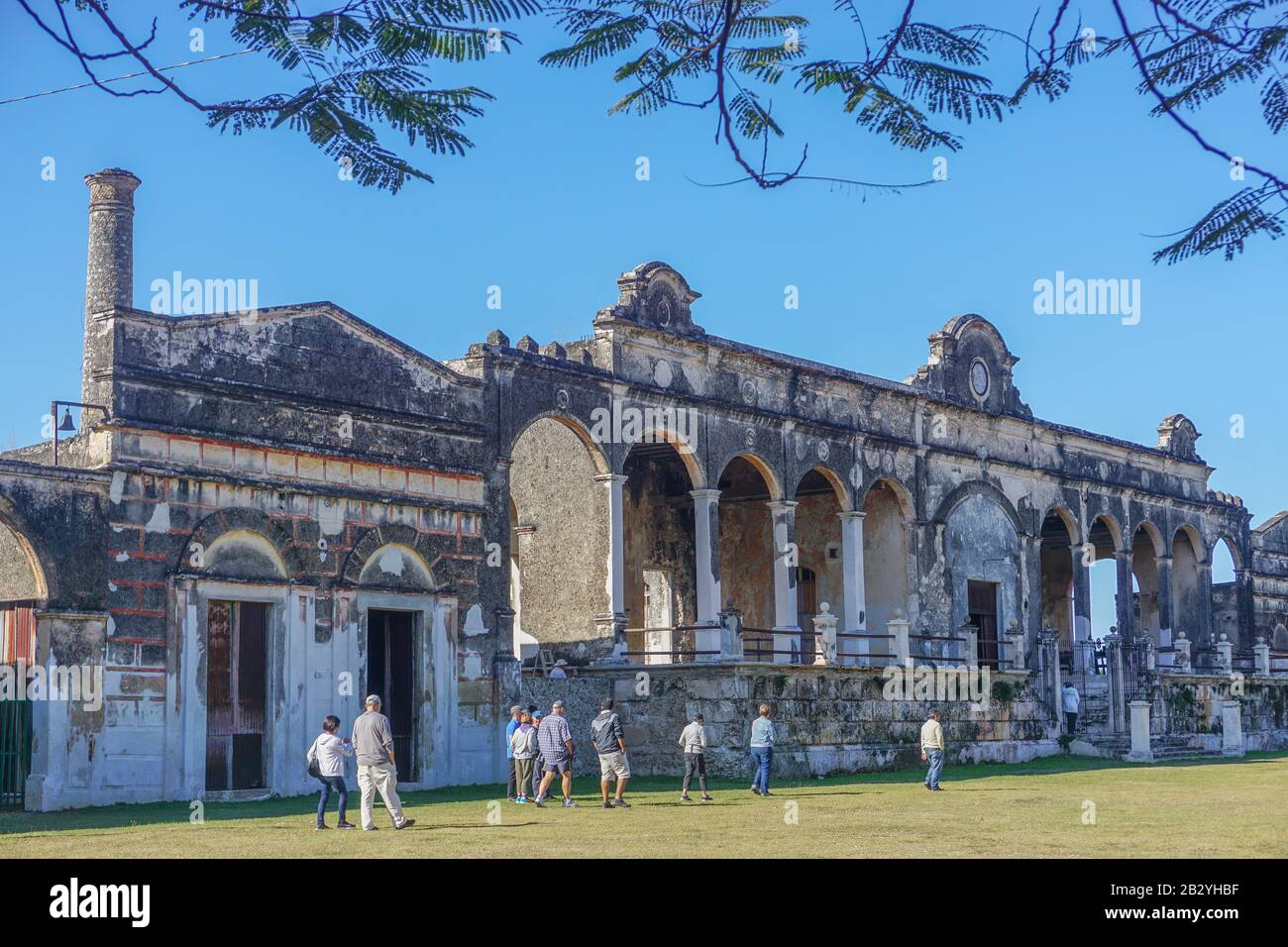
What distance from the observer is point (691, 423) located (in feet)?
95.5

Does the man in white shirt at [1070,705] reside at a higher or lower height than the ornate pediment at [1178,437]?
lower

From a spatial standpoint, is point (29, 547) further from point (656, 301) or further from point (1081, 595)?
point (1081, 595)

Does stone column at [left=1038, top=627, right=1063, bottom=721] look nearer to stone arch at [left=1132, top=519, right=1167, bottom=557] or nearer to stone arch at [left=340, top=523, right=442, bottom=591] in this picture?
stone arch at [left=1132, top=519, right=1167, bottom=557]

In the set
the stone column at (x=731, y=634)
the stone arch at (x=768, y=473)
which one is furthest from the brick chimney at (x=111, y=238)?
the stone arch at (x=768, y=473)

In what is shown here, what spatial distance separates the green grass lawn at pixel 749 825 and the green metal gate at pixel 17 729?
18.7 inches

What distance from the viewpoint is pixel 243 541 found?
2223 centimetres

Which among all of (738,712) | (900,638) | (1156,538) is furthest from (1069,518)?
(738,712)

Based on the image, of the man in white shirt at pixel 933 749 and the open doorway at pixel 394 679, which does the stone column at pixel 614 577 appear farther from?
the man in white shirt at pixel 933 749

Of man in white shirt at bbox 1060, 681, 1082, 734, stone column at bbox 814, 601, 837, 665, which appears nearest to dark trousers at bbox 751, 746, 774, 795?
stone column at bbox 814, 601, 837, 665

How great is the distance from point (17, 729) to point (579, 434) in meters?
10.9

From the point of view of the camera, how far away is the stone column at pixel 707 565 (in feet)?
93.5

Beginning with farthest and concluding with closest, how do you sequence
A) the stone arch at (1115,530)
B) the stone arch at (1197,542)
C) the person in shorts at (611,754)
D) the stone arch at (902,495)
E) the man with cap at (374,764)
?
the stone arch at (1197,542), the stone arch at (1115,530), the stone arch at (902,495), the person in shorts at (611,754), the man with cap at (374,764)

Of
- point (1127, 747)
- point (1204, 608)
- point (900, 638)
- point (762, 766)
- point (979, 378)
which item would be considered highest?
point (979, 378)
